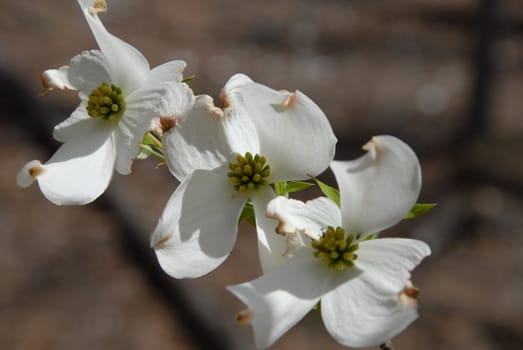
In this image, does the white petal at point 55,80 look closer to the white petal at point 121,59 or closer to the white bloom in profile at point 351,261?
the white petal at point 121,59

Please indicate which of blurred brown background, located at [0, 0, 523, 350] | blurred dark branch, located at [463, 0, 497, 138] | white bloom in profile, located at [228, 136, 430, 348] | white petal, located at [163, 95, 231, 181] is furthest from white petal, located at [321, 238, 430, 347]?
blurred dark branch, located at [463, 0, 497, 138]

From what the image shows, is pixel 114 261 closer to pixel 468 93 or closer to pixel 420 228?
pixel 420 228

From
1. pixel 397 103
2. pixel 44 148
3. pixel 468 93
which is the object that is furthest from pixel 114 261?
pixel 468 93

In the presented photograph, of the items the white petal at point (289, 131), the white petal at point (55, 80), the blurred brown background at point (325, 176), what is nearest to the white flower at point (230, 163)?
the white petal at point (289, 131)

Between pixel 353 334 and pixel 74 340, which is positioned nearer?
pixel 353 334

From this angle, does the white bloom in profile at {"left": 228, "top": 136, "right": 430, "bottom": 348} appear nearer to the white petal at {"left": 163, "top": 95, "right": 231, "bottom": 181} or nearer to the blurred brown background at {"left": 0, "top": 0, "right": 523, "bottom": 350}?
the white petal at {"left": 163, "top": 95, "right": 231, "bottom": 181}

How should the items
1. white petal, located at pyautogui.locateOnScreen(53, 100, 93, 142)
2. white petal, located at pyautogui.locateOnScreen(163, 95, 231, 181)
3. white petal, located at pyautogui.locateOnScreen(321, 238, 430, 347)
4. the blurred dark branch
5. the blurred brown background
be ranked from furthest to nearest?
the blurred dark branch, the blurred brown background, white petal, located at pyautogui.locateOnScreen(53, 100, 93, 142), white petal, located at pyautogui.locateOnScreen(163, 95, 231, 181), white petal, located at pyautogui.locateOnScreen(321, 238, 430, 347)
